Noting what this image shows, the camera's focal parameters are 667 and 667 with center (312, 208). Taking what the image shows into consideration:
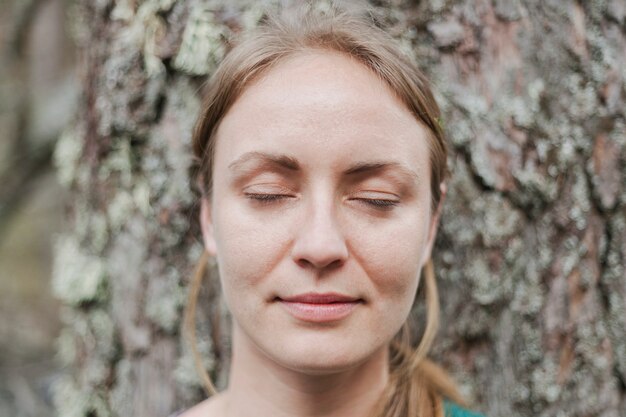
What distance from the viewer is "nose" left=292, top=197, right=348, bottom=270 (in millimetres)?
1502

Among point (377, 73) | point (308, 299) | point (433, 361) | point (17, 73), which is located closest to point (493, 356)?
point (433, 361)

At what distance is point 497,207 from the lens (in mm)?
2086

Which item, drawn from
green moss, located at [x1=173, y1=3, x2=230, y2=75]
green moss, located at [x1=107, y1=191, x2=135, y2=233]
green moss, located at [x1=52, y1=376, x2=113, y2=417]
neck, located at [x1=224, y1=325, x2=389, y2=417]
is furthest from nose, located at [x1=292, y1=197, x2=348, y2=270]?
green moss, located at [x1=52, y1=376, x2=113, y2=417]

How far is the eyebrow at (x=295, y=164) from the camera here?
1.58 meters

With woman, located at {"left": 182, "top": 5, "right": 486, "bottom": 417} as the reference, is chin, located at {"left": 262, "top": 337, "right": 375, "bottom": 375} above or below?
below

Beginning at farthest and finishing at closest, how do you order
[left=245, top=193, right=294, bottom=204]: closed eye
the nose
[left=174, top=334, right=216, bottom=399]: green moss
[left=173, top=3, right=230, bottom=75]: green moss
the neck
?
[left=174, top=334, right=216, bottom=399]: green moss
[left=173, top=3, right=230, bottom=75]: green moss
the neck
[left=245, top=193, right=294, bottom=204]: closed eye
the nose

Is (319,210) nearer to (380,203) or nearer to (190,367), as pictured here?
(380,203)

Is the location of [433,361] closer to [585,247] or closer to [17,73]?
[585,247]

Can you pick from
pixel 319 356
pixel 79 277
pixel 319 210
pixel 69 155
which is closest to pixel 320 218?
pixel 319 210

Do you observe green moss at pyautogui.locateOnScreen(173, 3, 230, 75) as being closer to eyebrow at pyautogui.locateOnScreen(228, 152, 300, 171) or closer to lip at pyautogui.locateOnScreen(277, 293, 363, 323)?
eyebrow at pyautogui.locateOnScreen(228, 152, 300, 171)

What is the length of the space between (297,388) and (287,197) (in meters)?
0.50

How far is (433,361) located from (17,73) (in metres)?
3.28

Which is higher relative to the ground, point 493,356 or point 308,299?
point 308,299

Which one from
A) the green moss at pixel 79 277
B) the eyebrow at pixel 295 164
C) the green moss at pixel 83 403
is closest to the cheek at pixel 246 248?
the eyebrow at pixel 295 164
